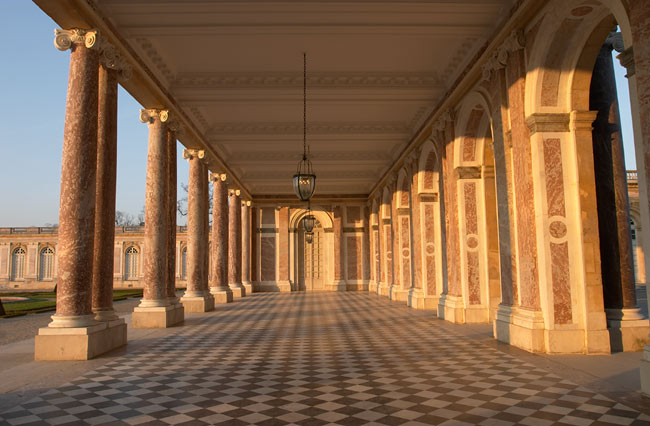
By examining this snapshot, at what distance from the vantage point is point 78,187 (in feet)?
29.1

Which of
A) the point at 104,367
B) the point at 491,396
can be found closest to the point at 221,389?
the point at 104,367

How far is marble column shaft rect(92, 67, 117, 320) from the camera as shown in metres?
9.73

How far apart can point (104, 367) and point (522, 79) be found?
8901 mm

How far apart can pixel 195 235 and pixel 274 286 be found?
14.7 m

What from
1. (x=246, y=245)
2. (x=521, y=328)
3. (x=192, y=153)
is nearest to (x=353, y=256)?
(x=246, y=245)

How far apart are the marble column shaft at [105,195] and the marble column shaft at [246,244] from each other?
792 inches

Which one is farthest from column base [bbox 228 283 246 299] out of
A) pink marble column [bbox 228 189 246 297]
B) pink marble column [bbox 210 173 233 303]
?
pink marble column [bbox 210 173 233 303]

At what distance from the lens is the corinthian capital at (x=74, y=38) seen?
898 centimetres

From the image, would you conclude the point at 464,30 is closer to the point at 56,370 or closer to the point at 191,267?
the point at 56,370

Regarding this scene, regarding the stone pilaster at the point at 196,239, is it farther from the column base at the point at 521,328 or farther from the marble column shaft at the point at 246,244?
the marble column shaft at the point at 246,244

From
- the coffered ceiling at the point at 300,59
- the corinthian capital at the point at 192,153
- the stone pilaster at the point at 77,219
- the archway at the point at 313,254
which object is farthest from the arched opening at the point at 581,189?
the archway at the point at 313,254

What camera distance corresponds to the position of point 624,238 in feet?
28.5

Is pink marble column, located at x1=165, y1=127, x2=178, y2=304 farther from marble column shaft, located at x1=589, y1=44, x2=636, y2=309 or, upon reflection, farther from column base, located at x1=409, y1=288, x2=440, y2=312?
marble column shaft, located at x1=589, y1=44, x2=636, y2=309

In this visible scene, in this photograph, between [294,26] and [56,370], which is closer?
[56,370]
